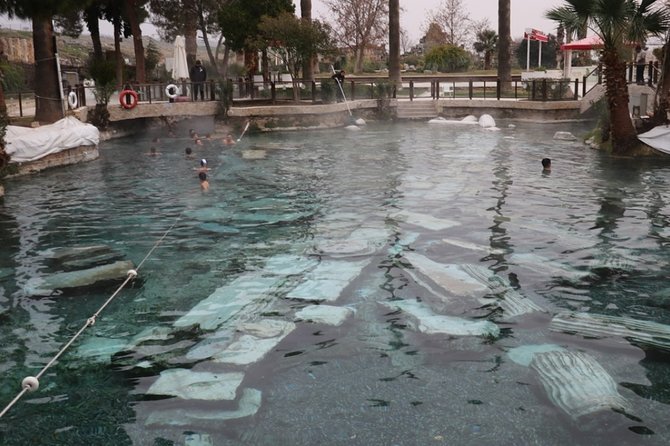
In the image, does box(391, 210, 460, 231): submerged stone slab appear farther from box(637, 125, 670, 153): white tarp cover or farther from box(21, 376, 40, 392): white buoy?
box(637, 125, 670, 153): white tarp cover

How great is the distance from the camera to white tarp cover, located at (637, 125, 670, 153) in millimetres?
18641

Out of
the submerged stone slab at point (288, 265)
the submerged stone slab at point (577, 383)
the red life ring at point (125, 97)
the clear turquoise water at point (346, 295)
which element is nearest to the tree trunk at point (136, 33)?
the red life ring at point (125, 97)

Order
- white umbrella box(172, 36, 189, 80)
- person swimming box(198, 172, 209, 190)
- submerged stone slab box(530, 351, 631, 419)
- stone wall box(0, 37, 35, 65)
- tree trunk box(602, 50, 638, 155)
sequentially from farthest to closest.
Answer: stone wall box(0, 37, 35, 65), white umbrella box(172, 36, 189, 80), tree trunk box(602, 50, 638, 155), person swimming box(198, 172, 209, 190), submerged stone slab box(530, 351, 631, 419)

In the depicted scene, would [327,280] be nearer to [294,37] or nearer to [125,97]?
[125,97]

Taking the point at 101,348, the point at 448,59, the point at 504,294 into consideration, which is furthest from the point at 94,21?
the point at 504,294

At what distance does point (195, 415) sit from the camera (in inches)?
231

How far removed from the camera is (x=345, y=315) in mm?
8008

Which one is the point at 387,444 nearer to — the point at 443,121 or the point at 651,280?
the point at 651,280

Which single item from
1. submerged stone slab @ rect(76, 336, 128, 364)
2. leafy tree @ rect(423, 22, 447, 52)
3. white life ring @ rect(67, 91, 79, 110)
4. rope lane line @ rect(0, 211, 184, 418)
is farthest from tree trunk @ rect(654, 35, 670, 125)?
leafy tree @ rect(423, 22, 447, 52)

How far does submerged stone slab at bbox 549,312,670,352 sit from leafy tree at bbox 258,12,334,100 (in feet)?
74.0

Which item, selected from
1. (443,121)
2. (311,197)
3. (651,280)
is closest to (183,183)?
(311,197)

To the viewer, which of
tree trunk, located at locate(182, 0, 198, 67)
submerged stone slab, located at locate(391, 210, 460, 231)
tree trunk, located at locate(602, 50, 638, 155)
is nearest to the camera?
submerged stone slab, located at locate(391, 210, 460, 231)

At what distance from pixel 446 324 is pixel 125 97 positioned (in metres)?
20.8

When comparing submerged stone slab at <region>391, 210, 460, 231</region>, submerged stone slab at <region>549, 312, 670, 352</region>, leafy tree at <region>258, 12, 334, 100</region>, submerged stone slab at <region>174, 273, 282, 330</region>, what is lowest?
submerged stone slab at <region>549, 312, 670, 352</region>
